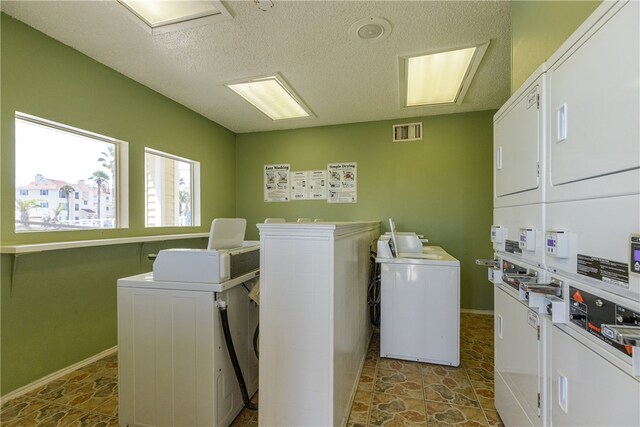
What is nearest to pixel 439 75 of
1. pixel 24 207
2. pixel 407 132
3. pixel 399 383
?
pixel 407 132

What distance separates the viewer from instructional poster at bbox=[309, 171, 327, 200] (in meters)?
4.13

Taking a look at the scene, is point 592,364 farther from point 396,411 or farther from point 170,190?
point 170,190

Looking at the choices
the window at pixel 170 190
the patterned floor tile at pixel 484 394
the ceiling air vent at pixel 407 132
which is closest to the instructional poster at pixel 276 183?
the window at pixel 170 190

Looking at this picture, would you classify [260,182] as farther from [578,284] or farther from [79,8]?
[578,284]

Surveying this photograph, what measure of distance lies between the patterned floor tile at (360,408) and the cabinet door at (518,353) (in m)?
0.79

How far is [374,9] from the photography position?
1.82m

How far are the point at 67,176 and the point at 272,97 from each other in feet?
7.11

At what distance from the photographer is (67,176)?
7.60 feet

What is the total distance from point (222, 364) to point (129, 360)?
0.56 m

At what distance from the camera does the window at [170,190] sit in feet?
10.1

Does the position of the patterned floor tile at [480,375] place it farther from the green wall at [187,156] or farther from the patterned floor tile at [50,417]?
the patterned floor tile at [50,417]

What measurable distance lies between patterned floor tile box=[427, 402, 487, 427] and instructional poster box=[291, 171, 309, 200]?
120 inches

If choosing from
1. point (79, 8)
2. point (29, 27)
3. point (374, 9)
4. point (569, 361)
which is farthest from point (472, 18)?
point (29, 27)

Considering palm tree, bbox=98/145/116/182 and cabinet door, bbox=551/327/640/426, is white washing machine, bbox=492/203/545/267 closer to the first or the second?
cabinet door, bbox=551/327/640/426
